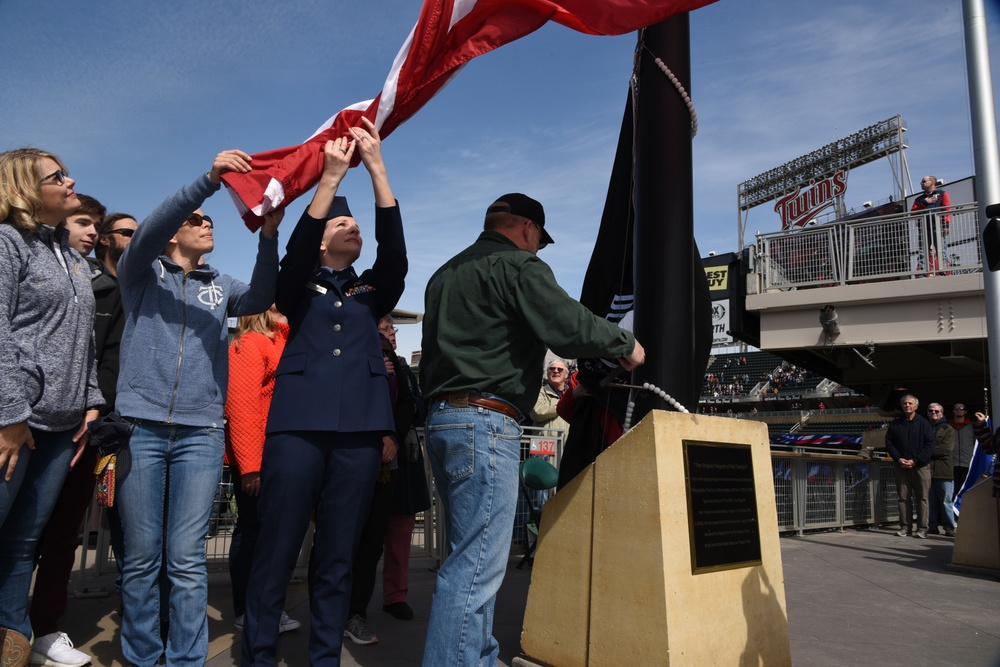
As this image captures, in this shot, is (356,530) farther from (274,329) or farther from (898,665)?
(898,665)

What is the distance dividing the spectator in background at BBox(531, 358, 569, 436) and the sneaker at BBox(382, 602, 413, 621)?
2783 millimetres

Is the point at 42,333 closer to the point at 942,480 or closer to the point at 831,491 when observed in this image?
the point at 831,491

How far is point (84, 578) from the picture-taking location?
5.05m

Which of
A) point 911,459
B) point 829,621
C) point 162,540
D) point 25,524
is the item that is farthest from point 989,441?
point 25,524

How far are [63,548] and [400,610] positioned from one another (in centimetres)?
188

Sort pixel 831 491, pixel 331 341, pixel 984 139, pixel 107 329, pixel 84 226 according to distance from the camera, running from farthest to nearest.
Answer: pixel 831 491
pixel 984 139
pixel 107 329
pixel 84 226
pixel 331 341

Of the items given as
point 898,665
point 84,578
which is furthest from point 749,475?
point 84,578

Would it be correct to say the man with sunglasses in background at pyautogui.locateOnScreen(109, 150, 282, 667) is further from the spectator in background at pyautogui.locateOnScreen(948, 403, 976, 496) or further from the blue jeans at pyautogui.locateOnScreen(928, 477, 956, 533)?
the spectator in background at pyautogui.locateOnScreen(948, 403, 976, 496)

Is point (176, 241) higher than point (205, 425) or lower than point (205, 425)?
higher

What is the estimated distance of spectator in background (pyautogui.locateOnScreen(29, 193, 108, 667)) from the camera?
341 centimetres

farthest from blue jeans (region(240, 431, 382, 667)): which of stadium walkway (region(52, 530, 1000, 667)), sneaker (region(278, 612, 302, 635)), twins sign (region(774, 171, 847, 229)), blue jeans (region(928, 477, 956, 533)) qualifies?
twins sign (region(774, 171, 847, 229))

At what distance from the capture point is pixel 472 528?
286 centimetres

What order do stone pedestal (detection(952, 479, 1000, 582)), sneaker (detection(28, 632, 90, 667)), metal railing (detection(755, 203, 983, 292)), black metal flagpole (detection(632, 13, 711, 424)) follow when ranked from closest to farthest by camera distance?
sneaker (detection(28, 632, 90, 667)), black metal flagpole (detection(632, 13, 711, 424)), stone pedestal (detection(952, 479, 1000, 582)), metal railing (detection(755, 203, 983, 292))

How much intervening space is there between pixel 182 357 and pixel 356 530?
107 cm
